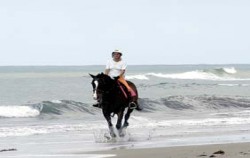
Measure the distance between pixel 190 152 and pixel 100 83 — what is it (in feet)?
14.3

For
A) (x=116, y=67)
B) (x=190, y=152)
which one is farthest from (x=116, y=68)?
(x=190, y=152)

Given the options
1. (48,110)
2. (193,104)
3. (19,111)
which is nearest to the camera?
(48,110)

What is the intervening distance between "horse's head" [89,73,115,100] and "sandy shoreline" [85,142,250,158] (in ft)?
9.44

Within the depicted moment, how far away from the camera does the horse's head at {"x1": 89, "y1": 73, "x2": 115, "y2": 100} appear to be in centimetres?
1569

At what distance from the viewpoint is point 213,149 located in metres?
12.5

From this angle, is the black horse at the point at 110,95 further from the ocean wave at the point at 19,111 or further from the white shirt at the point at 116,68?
the ocean wave at the point at 19,111

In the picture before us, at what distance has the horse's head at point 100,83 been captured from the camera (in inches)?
618

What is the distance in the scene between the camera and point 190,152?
467 inches

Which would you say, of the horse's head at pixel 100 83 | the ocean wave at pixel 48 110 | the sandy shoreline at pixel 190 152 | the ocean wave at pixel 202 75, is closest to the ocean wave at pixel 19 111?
the ocean wave at pixel 48 110

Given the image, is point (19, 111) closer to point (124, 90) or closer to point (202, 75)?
point (124, 90)

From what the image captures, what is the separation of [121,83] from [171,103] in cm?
1702

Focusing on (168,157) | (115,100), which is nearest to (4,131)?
(115,100)

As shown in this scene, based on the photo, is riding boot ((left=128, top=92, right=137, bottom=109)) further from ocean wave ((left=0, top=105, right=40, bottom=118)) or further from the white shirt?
ocean wave ((left=0, top=105, right=40, bottom=118))

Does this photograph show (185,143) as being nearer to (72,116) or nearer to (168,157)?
(168,157)
